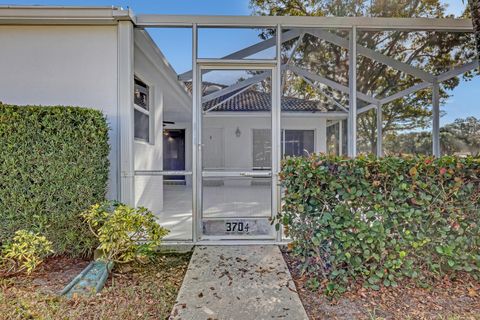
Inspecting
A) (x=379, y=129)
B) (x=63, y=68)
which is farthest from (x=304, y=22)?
(x=379, y=129)

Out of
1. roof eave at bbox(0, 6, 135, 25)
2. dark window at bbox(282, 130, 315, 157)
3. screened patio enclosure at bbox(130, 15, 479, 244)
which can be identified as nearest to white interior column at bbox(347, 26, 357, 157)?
screened patio enclosure at bbox(130, 15, 479, 244)

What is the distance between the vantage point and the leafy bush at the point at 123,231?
10.7 ft

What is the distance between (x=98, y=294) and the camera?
2.84 m

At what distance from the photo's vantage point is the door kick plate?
4.37 meters

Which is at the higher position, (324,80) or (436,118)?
(324,80)

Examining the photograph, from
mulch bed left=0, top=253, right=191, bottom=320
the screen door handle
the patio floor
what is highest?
the screen door handle

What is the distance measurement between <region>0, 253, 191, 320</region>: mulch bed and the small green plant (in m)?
0.16

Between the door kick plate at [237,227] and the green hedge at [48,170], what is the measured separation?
1.69 metres

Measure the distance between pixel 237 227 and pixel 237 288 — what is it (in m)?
1.50

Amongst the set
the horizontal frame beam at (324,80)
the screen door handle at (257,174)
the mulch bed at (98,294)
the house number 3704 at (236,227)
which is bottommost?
the mulch bed at (98,294)

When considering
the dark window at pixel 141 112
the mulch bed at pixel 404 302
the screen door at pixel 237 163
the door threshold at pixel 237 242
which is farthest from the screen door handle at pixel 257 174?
the dark window at pixel 141 112

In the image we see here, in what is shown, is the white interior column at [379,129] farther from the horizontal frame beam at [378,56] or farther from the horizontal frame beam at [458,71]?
the horizontal frame beam at [458,71]

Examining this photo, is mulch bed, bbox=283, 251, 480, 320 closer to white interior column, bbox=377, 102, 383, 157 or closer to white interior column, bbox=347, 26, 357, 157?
white interior column, bbox=347, 26, 357, 157

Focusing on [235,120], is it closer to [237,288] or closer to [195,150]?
[195,150]
